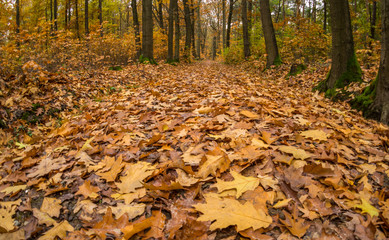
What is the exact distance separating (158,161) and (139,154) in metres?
0.26

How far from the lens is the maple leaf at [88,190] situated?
5.34 ft

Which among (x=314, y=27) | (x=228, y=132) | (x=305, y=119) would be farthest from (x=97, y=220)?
(x=314, y=27)

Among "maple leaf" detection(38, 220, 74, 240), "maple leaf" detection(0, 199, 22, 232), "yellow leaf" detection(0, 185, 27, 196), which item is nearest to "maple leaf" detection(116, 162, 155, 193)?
"maple leaf" detection(38, 220, 74, 240)

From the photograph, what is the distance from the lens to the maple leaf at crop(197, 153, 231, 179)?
5.51ft

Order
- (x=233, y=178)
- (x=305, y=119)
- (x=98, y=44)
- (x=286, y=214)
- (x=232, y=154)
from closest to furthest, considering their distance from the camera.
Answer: (x=286, y=214) → (x=233, y=178) → (x=232, y=154) → (x=305, y=119) → (x=98, y=44)

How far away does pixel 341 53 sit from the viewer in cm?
489

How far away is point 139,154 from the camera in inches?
83.7

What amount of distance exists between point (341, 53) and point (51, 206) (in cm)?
593

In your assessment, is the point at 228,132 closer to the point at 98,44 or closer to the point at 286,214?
the point at 286,214

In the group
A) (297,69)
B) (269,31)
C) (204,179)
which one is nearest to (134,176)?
(204,179)

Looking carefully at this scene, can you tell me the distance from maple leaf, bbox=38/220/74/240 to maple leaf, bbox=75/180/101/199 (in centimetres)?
23

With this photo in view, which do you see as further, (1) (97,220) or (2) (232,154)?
(2) (232,154)

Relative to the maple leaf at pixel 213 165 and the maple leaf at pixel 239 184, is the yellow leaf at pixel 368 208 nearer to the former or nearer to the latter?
the maple leaf at pixel 239 184

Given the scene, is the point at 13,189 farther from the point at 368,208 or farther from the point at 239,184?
the point at 368,208
